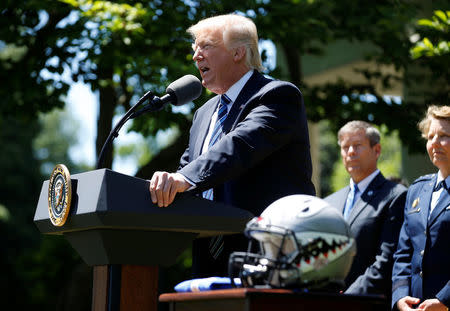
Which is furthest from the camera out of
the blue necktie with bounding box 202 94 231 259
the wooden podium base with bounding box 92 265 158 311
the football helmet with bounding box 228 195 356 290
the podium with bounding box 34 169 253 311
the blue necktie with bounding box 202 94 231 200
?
the blue necktie with bounding box 202 94 231 200

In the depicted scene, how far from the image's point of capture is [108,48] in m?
7.68

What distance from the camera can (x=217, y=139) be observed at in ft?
10.1

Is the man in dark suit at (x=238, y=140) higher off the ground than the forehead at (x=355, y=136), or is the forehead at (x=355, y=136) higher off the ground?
the forehead at (x=355, y=136)

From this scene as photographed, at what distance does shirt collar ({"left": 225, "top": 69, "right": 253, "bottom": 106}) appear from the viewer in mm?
3143

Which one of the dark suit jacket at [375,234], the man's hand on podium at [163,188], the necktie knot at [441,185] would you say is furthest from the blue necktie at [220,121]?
the dark suit jacket at [375,234]

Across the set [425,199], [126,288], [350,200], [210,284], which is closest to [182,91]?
[126,288]

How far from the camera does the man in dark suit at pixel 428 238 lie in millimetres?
3803

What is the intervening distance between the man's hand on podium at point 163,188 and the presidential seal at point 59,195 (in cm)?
32

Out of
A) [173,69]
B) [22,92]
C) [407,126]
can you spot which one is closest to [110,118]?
[22,92]

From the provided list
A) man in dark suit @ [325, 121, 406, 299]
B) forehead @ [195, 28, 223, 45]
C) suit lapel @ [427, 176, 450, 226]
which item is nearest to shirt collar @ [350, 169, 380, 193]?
man in dark suit @ [325, 121, 406, 299]

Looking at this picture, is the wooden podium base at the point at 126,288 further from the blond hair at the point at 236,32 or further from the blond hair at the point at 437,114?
the blond hair at the point at 437,114

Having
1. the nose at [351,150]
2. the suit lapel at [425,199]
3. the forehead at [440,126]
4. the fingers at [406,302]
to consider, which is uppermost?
the nose at [351,150]

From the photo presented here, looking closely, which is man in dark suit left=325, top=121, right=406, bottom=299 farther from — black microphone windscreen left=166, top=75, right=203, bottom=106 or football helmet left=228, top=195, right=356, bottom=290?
football helmet left=228, top=195, right=356, bottom=290

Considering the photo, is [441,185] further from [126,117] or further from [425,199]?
[126,117]
